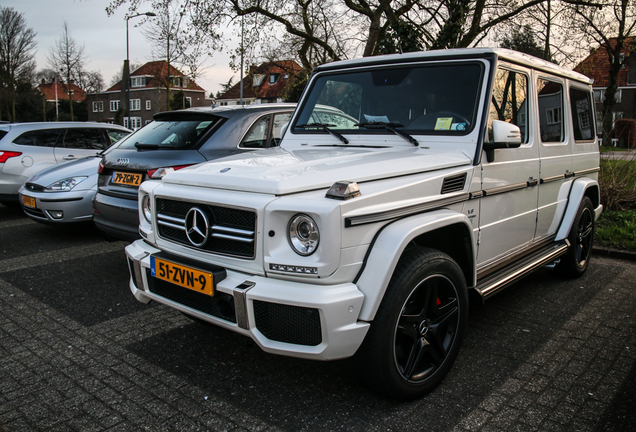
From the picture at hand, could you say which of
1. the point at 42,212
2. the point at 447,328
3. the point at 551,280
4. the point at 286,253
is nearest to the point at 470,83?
the point at 447,328

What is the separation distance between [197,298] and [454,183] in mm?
1694

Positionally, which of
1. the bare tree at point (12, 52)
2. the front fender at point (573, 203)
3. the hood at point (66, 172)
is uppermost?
the bare tree at point (12, 52)

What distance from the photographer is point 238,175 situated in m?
2.70

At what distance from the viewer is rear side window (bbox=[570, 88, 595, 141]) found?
483 centimetres

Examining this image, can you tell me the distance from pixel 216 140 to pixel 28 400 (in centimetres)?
309

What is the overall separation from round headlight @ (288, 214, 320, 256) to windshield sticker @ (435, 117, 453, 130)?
1544 mm

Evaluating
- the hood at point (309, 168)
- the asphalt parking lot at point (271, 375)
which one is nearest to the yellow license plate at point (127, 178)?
the asphalt parking lot at point (271, 375)

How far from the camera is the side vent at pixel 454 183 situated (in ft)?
9.75

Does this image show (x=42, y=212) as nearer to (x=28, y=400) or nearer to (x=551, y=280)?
(x=28, y=400)

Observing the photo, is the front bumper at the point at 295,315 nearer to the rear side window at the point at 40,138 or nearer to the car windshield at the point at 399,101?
the car windshield at the point at 399,101

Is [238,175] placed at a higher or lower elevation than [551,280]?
higher

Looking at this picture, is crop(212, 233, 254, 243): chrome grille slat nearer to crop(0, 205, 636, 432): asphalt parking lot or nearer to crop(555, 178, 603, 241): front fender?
crop(0, 205, 636, 432): asphalt parking lot

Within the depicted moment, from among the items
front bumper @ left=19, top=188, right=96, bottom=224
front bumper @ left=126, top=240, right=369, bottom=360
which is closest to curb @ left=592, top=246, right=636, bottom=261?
front bumper @ left=126, top=240, right=369, bottom=360

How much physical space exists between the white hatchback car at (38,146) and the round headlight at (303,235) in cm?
782
